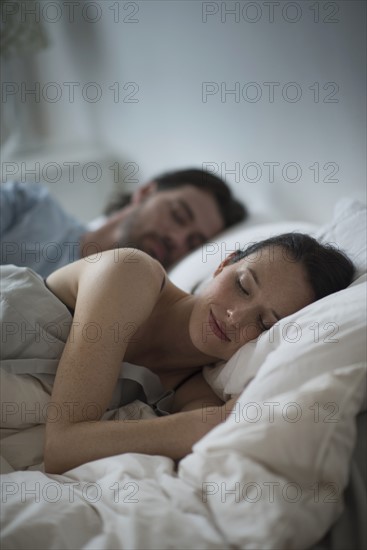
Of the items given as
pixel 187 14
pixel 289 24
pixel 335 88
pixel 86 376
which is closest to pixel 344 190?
pixel 335 88

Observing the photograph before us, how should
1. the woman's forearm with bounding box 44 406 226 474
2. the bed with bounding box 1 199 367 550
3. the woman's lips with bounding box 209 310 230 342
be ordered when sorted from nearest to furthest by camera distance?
1. the bed with bounding box 1 199 367 550
2. the woman's forearm with bounding box 44 406 226 474
3. the woman's lips with bounding box 209 310 230 342

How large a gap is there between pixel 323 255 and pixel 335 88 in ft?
1.93

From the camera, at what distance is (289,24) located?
1.41 metres

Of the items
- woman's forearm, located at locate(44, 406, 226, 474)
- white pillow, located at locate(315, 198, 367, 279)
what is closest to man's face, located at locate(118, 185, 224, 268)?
white pillow, located at locate(315, 198, 367, 279)

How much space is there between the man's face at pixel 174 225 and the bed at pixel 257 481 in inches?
37.3

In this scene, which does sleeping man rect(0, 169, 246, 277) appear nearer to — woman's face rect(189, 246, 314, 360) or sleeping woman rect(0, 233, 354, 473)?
sleeping woman rect(0, 233, 354, 473)

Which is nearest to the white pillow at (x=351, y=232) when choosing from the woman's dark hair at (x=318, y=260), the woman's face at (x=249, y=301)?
the woman's dark hair at (x=318, y=260)

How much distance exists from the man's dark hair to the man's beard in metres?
0.15

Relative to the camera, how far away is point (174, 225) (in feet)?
5.63

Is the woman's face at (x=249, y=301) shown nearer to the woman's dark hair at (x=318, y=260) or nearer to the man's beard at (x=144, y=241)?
the woman's dark hair at (x=318, y=260)

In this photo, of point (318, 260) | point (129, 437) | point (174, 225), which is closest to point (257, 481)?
point (129, 437)

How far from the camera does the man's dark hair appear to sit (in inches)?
67.2

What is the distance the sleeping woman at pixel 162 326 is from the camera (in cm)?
81

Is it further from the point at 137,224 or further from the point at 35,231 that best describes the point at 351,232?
the point at 35,231
